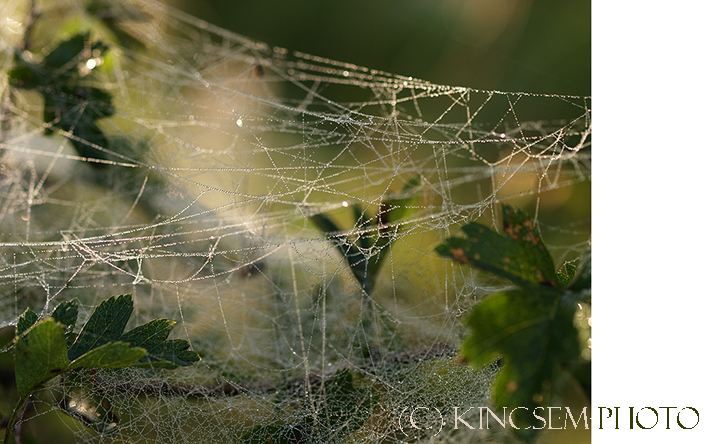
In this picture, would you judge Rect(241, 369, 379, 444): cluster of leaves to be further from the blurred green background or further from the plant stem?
the blurred green background

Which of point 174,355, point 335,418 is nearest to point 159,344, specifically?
point 174,355

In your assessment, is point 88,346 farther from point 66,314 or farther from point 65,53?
point 65,53

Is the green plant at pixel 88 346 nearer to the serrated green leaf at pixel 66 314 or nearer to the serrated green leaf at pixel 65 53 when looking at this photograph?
the serrated green leaf at pixel 66 314

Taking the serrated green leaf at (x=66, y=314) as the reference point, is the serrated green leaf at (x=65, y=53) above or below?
above

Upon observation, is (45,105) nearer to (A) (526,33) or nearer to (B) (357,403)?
(B) (357,403)

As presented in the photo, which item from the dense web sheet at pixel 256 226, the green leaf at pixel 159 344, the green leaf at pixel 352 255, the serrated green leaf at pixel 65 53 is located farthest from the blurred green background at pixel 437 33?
the green leaf at pixel 159 344
